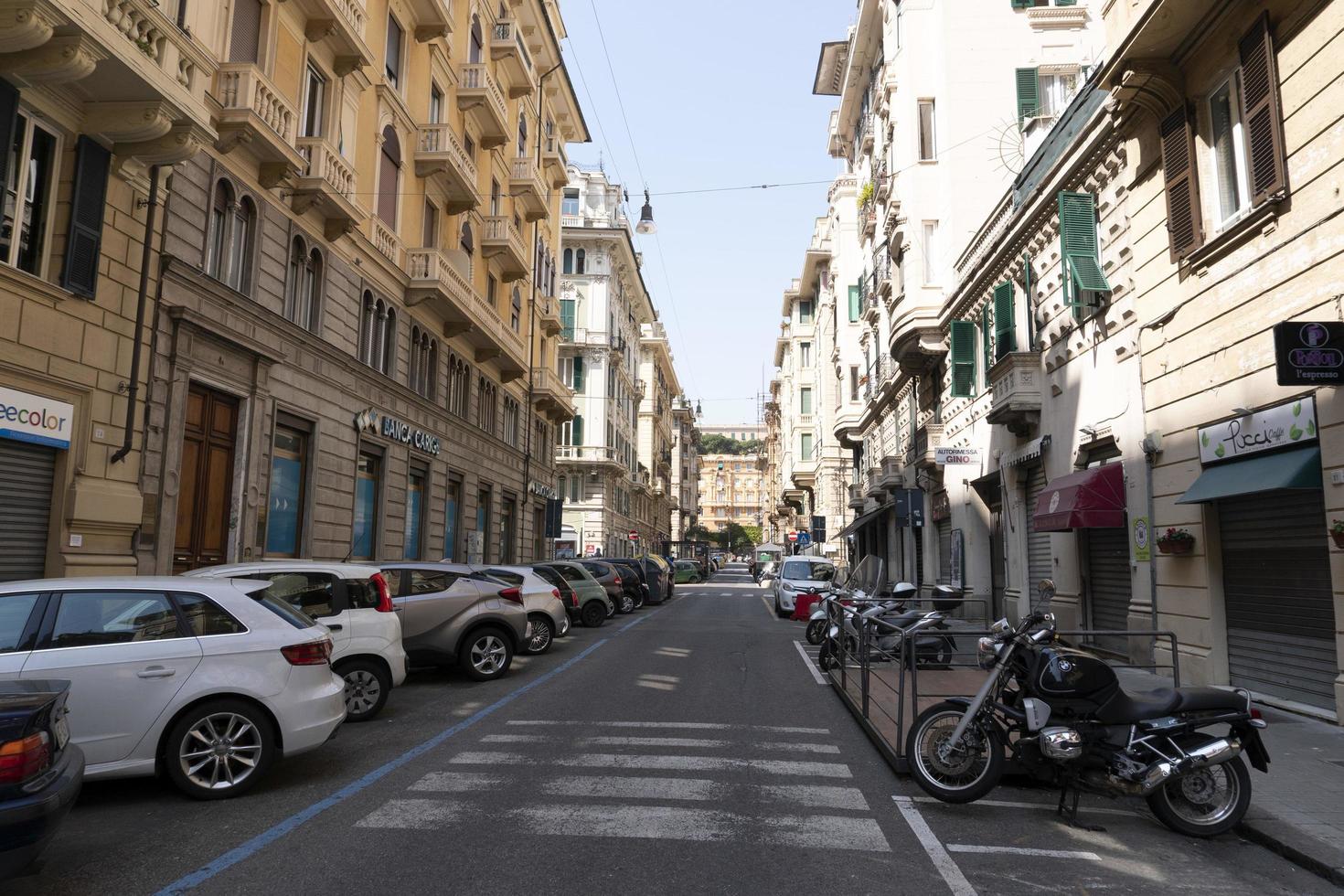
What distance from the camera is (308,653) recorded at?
270 inches

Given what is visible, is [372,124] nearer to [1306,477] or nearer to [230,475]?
[230,475]

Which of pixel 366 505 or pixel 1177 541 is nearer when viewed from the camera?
pixel 1177 541

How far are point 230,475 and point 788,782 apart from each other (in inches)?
478

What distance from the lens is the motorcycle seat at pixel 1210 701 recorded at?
6035 mm

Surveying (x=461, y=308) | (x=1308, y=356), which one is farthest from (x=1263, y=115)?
(x=461, y=308)

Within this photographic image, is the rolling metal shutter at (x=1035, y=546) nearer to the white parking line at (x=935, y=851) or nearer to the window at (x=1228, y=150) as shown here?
the window at (x=1228, y=150)

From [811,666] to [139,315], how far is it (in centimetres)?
1070

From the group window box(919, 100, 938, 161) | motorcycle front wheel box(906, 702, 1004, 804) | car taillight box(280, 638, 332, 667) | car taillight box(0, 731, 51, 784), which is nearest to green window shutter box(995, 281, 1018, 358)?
window box(919, 100, 938, 161)

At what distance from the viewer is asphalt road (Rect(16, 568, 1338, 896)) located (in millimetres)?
4867

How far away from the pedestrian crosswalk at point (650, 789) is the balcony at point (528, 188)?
26.4 m

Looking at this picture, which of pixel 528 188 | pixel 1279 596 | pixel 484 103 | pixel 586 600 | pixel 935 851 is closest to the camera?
pixel 935 851

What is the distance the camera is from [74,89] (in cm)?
1148

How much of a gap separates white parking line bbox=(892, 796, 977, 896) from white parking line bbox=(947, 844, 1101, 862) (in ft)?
0.35

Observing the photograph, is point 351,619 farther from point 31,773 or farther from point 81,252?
point 81,252
